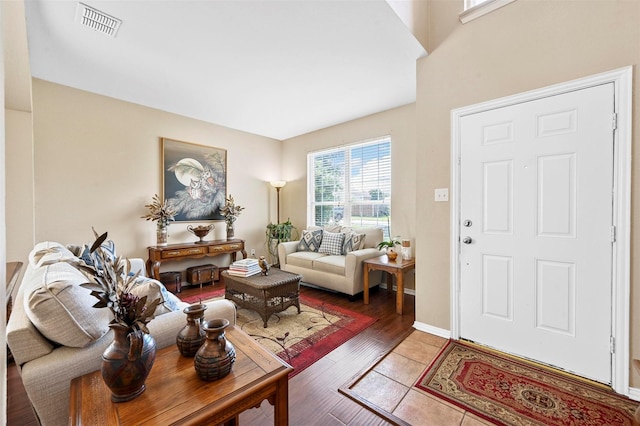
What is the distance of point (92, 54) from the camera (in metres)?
2.50

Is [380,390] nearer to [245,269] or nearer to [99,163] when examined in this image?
[245,269]

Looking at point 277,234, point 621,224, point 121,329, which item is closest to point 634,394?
point 621,224

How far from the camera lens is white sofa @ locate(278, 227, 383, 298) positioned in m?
3.26

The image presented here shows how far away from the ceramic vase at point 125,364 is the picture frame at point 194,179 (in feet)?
11.4

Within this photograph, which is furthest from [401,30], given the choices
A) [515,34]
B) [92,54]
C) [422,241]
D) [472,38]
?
[92,54]

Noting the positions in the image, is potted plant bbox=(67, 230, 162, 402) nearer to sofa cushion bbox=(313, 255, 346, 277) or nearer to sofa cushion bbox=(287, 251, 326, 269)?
sofa cushion bbox=(313, 255, 346, 277)

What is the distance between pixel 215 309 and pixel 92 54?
276 centimetres

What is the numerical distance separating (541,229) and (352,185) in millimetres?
2779

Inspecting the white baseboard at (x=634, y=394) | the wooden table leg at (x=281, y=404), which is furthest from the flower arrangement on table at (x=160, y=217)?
the white baseboard at (x=634, y=394)

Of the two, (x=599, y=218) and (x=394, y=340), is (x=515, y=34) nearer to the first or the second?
(x=599, y=218)

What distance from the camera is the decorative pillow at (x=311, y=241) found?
13.6ft

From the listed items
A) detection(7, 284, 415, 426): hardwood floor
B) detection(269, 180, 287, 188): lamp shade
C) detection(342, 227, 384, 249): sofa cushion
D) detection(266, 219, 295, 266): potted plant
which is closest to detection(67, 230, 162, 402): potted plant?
detection(7, 284, 415, 426): hardwood floor

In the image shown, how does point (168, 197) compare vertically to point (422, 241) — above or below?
above

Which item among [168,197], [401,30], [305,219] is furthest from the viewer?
[305,219]
